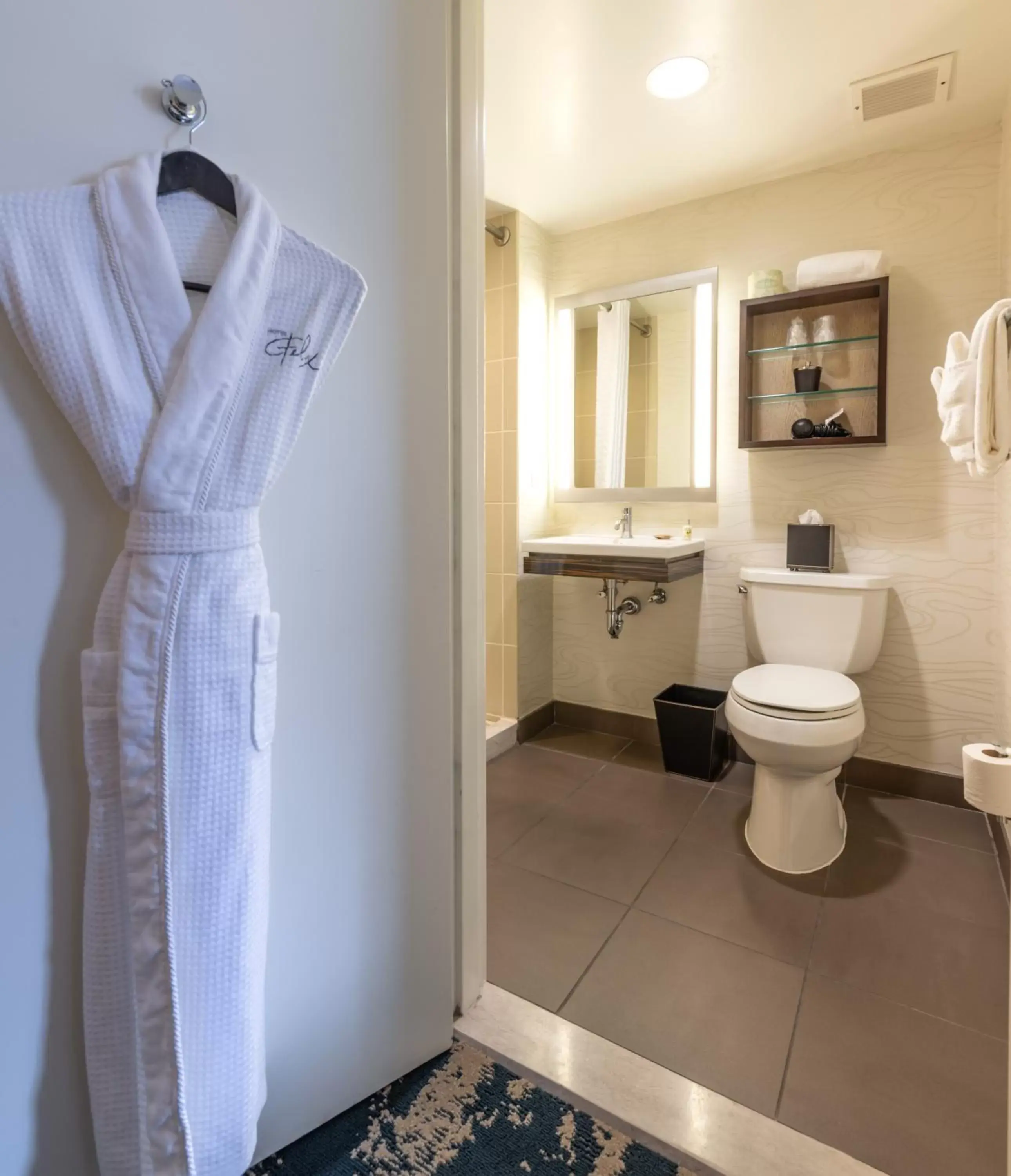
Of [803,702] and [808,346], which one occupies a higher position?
[808,346]

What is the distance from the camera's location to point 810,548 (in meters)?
2.25

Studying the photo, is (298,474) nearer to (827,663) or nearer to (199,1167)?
(199,1167)

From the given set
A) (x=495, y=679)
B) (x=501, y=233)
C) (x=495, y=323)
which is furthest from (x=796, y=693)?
(x=501, y=233)

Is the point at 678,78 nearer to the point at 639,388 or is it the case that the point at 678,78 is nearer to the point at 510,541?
the point at 639,388

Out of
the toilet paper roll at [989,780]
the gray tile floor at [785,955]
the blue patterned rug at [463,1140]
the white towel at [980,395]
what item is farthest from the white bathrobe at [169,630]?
the white towel at [980,395]

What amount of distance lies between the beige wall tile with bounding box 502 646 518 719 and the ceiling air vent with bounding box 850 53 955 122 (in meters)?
2.12

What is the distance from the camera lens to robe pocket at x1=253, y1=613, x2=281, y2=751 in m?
0.74

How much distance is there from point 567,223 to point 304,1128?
9.77 feet

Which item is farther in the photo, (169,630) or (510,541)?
(510,541)

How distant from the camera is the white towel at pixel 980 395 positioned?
1289 mm

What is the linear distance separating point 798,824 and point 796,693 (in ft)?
1.21

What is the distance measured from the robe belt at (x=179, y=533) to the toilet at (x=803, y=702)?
1495mm

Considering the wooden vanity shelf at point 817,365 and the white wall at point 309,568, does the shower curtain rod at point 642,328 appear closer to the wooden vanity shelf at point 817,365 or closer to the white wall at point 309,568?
the wooden vanity shelf at point 817,365

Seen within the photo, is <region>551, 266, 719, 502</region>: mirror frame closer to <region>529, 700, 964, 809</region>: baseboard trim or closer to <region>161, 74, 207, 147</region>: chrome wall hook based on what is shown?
<region>529, 700, 964, 809</region>: baseboard trim
